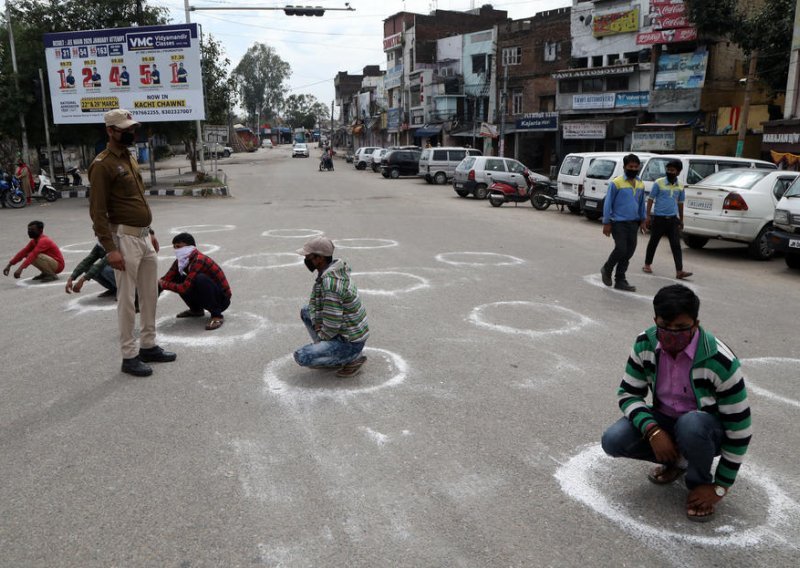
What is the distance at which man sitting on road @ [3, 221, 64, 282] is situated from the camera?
8508 millimetres

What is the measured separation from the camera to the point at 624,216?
8.38 metres

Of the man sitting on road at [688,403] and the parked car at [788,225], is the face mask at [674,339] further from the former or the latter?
the parked car at [788,225]

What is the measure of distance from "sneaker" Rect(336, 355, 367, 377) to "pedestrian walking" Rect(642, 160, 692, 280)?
5.50m

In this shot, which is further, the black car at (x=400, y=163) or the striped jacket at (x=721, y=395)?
the black car at (x=400, y=163)

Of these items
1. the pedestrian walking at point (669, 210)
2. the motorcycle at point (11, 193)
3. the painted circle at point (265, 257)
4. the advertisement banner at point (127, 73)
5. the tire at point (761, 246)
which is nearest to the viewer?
the pedestrian walking at point (669, 210)

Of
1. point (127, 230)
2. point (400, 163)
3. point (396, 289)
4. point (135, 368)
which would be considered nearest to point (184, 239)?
point (127, 230)

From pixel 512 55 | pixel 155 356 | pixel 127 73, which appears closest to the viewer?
pixel 155 356

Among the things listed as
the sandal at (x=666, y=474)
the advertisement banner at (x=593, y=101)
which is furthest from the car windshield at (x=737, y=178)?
the advertisement banner at (x=593, y=101)

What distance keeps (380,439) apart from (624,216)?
5.69 meters

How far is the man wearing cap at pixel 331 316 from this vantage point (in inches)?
187

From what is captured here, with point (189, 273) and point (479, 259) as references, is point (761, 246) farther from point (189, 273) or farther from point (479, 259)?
point (189, 273)

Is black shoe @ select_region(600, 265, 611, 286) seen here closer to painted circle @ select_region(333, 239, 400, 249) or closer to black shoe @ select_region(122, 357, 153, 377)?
painted circle @ select_region(333, 239, 400, 249)

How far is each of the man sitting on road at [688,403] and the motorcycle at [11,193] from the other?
73.1ft

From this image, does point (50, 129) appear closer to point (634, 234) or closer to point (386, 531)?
point (634, 234)
